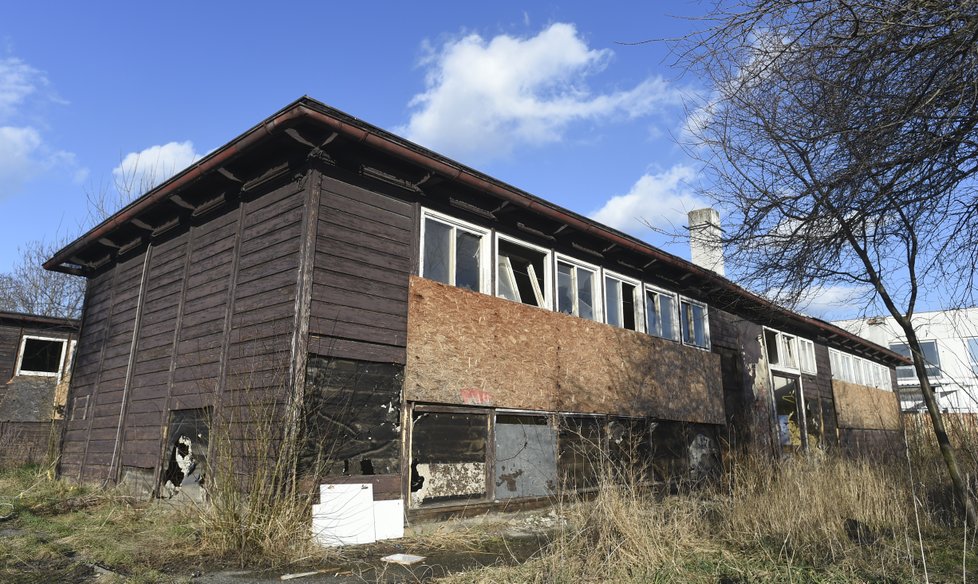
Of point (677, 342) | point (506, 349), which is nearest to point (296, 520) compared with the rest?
point (506, 349)

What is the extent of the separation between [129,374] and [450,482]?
589 centimetres

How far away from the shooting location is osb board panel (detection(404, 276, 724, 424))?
8219 mm

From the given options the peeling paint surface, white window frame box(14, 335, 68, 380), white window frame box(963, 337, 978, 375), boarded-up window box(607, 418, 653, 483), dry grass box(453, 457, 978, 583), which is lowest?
dry grass box(453, 457, 978, 583)

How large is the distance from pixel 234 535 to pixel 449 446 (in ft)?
9.86

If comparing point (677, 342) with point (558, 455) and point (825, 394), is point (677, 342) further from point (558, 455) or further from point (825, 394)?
point (825, 394)

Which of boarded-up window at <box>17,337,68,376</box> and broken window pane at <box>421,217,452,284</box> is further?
boarded-up window at <box>17,337,68,376</box>

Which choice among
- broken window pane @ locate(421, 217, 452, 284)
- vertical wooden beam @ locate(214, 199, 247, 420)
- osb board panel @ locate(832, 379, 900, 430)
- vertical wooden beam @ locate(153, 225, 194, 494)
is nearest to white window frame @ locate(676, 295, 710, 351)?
broken window pane @ locate(421, 217, 452, 284)

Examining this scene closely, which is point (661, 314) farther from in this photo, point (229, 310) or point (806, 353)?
point (229, 310)

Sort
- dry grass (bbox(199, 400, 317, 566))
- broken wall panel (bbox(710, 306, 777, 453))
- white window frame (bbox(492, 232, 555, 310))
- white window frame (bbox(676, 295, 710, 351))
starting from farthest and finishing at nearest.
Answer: broken wall panel (bbox(710, 306, 777, 453)) → white window frame (bbox(676, 295, 710, 351)) → white window frame (bbox(492, 232, 555, 310)) → dry grass (bbox(199, 400, 317, 566))

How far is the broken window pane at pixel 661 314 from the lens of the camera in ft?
41.7

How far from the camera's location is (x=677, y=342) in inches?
516

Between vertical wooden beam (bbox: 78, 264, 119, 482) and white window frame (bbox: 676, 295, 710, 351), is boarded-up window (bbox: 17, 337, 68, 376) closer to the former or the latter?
vertical wooden beam (bbox: 78, 264, 119, 482)

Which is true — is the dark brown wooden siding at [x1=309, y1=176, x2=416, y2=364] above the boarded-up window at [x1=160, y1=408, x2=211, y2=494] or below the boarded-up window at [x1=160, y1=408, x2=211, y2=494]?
above

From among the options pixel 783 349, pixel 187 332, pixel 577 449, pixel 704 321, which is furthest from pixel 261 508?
pixel 783 349
